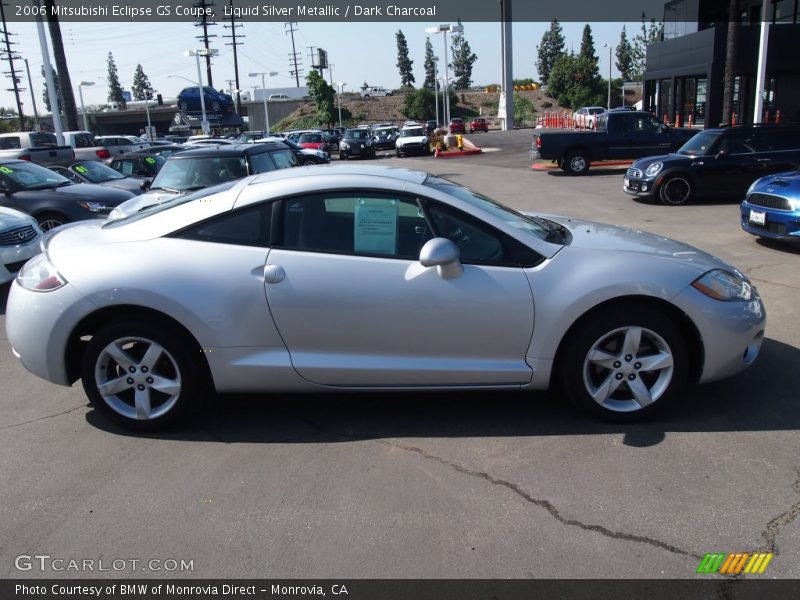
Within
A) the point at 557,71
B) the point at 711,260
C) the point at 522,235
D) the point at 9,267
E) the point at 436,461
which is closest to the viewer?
the point at 436,461

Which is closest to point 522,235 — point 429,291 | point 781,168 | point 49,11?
point 429,291

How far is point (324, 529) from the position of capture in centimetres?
299

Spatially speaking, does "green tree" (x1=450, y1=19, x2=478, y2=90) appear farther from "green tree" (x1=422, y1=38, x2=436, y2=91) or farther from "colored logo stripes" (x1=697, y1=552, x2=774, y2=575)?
"colored logo stripes" (x1=697, y1=552, x2=774, y2=575)

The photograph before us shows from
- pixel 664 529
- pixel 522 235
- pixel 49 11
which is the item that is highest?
pixel 49 11

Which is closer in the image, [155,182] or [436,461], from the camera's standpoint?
[436,461]

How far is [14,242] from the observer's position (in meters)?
7.55

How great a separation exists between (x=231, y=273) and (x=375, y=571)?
190 cm

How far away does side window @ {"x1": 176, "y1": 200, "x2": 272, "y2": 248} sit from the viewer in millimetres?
3842

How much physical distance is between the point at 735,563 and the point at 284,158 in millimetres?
9120

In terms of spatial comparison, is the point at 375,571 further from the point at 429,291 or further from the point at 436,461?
the point at 429,291

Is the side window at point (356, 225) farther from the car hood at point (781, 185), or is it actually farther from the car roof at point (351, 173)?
the car hood at point (781, 185)

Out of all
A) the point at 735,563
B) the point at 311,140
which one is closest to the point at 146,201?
the point at 735,563

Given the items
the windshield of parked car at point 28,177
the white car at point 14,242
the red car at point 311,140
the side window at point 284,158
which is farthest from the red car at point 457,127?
the white car at point 14,242

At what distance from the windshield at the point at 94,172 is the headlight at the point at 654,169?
1130 centimetres
